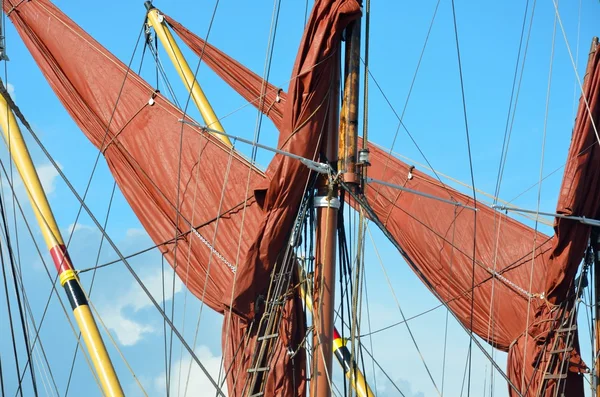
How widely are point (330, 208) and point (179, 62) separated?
8463mm

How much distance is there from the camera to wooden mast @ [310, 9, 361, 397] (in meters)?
17.0

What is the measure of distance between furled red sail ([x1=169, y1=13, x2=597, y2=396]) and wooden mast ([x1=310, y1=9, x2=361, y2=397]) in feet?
16.7

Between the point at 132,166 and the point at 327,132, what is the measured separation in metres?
4.88

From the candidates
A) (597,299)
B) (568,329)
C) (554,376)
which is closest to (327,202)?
(597,299)

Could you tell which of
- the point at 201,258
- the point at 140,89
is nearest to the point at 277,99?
the point at 140,89

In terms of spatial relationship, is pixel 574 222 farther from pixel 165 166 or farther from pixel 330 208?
pixel 165 166

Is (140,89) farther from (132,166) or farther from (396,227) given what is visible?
(396,227)

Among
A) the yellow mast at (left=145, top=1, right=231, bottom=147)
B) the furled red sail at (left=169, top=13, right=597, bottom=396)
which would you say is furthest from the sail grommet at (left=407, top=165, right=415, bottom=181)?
the yellow mast at (left=145, top=1, right=231, bottom=147)

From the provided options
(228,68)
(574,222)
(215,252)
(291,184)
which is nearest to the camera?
(291,184)

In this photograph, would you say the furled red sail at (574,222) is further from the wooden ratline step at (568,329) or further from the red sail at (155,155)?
the red sail at (155,155)

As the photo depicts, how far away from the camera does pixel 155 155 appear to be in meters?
21.9

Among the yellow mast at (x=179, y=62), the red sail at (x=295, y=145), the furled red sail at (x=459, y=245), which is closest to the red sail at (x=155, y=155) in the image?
the red sail at (x=295, y=145)

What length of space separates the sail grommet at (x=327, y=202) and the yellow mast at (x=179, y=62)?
6.98m

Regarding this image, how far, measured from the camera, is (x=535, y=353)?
72.1 feet
